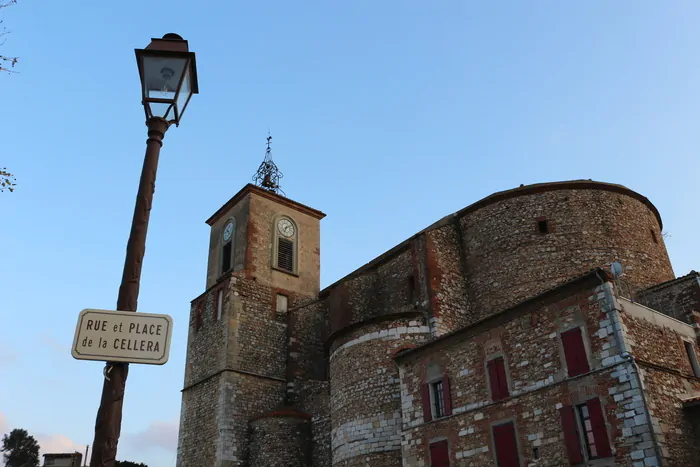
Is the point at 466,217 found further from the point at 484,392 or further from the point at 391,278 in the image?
the point at 484,392

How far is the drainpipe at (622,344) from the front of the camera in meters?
12.8

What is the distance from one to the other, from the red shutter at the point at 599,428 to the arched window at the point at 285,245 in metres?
18.7

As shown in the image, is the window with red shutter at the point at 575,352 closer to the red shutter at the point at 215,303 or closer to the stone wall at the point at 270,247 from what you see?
the stone wall at the point at 270,247

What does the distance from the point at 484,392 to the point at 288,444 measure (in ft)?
34.0

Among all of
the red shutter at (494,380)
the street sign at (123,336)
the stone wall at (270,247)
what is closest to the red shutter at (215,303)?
the stone wall at (270,247)

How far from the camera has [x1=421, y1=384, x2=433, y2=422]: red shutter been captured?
1767 centimetres

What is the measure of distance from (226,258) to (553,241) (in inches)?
644

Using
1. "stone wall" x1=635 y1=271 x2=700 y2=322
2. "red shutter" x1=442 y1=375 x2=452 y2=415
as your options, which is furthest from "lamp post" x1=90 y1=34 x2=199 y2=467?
"stone wall" x1=635 y1=271 x2=700 y2=322

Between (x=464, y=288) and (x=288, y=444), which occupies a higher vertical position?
(x=464, y=288)

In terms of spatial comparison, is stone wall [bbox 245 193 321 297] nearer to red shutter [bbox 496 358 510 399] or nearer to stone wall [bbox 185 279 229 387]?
stone wall [bbox 185 279 229 387]

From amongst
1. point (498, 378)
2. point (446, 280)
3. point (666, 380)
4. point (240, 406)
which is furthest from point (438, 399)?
point (240, 406)

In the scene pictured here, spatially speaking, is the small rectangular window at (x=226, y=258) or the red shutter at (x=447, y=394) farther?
the small rectangular window at (x=226, y=258)

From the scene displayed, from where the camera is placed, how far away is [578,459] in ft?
44.5

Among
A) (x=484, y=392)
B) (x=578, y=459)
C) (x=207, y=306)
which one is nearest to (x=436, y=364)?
(x=484, y=392)
